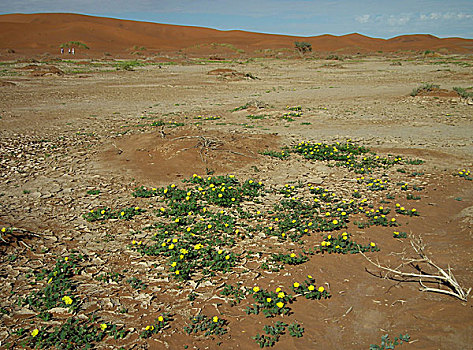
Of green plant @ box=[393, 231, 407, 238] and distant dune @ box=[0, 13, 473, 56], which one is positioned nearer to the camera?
green plant @ box=[393, 231, 407, 238]

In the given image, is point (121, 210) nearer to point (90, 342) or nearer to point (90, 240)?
point (90, 240)

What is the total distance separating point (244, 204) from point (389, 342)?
3.21m

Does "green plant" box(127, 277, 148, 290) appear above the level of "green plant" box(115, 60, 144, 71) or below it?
below

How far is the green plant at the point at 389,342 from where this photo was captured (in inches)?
120

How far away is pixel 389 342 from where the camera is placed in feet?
10.2

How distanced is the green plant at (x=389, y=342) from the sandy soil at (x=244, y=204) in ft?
0.20

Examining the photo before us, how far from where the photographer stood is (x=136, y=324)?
343 centimetres

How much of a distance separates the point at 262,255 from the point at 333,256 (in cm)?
88

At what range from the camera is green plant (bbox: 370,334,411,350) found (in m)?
3.04

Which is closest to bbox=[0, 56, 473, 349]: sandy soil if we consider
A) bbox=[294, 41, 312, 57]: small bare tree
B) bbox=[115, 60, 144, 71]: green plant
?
bbox=[115, 60, 144, 71]: green plant

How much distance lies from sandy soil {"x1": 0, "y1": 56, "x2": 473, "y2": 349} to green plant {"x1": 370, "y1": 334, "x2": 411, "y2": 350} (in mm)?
61

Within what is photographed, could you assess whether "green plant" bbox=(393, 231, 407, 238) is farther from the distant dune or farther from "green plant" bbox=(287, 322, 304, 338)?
the distant dune

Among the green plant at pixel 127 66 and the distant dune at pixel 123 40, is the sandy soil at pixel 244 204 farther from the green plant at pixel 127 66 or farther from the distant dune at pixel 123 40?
the distant dune at pixel 123 40

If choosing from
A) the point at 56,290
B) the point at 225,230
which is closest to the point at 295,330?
the point at 225,230
